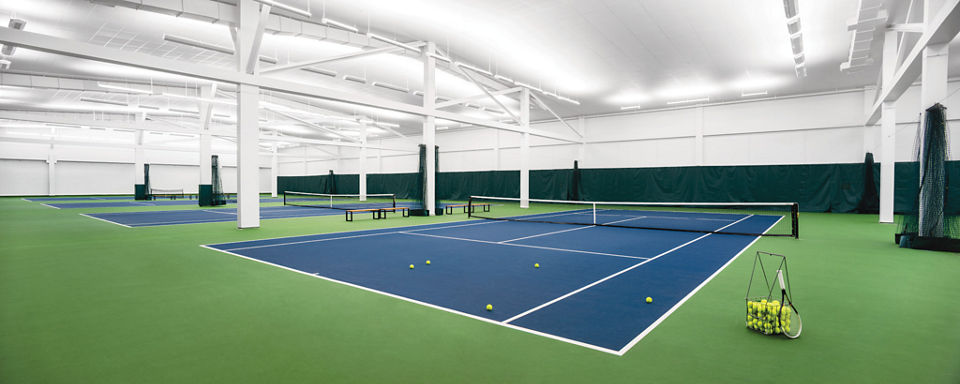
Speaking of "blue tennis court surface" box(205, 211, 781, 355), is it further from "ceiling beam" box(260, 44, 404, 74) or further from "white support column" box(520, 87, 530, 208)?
"white support column" box(520, 87, 530, 208)

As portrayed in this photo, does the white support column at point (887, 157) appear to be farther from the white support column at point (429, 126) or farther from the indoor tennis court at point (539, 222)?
the white support column at point (429, 126)

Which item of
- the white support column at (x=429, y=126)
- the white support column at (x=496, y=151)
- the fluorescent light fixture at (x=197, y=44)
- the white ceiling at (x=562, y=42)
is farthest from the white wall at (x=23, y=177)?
the white support column at (x=429, y=126)

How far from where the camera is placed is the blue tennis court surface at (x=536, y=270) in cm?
438

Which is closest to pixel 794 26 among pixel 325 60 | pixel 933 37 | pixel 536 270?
pixel 933 37

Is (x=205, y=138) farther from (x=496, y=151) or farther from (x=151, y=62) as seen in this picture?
(x=496, y=151)

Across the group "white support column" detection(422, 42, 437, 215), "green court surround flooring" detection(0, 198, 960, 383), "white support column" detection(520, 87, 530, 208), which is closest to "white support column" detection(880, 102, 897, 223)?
"green court surround flooring" detection(0, 198, 960, 383)

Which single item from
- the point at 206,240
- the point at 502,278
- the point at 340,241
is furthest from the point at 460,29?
the point at 502,278

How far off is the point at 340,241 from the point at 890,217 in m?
17.1

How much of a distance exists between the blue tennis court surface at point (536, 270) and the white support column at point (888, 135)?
732 centimetres

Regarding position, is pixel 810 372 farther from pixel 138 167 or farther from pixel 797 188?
pixel 138 167

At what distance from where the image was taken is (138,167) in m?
30.5

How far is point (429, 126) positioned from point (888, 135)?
1556 cm

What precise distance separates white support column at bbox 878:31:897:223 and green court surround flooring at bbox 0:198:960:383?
943 centimetres

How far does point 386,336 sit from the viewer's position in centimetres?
387
